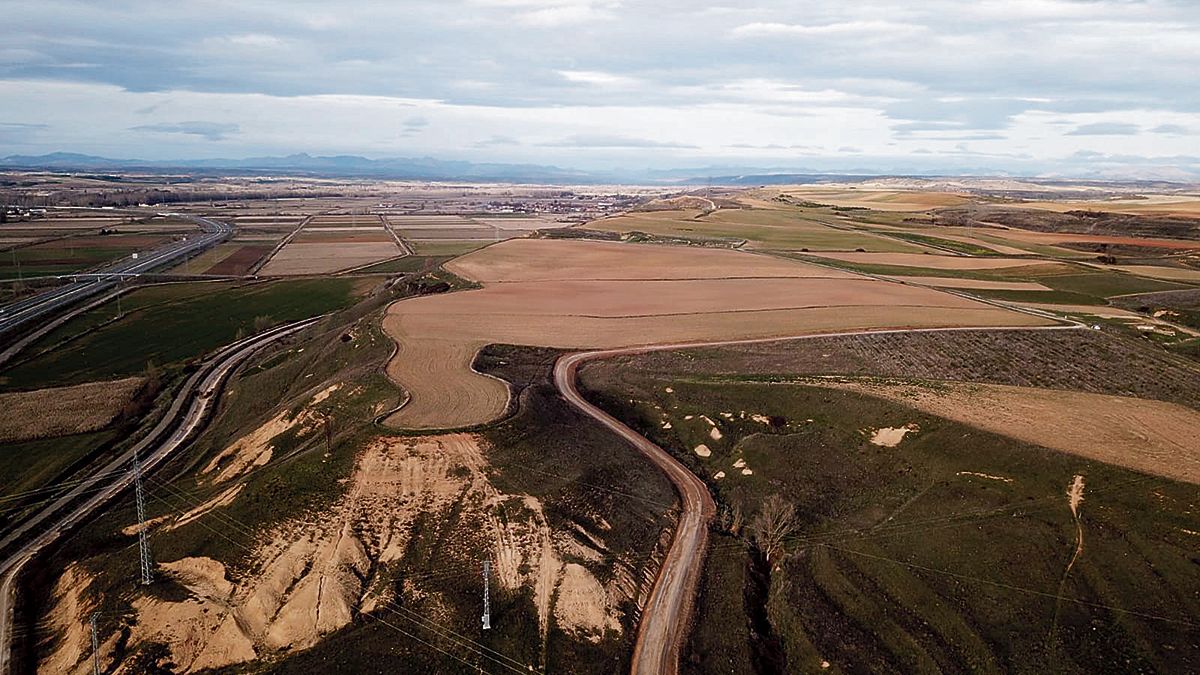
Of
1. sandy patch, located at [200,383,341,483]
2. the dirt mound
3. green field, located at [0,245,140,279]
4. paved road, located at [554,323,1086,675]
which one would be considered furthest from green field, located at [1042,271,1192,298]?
green field, located at [0,245,140,279]

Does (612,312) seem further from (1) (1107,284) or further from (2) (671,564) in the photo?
(1) (1107,284)

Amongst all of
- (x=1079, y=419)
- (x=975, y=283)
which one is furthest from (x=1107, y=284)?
(x=1079, y=419)

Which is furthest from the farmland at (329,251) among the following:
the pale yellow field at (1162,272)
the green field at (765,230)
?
the pale yellow field at (1162,272)

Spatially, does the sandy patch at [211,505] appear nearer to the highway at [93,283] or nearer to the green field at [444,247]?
the highway at [93,283]

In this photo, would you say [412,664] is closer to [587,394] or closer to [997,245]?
[587,394]

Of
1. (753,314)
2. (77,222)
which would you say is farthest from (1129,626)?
(77,222)

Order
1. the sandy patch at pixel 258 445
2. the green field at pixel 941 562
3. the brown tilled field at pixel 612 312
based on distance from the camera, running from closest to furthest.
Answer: the green field at pixel 941 562 < the sandy patch at pixel 258 445 < the brown tilled field at pixel 612 312

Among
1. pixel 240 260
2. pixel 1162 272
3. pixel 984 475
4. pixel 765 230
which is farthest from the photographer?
pixel 765 230
